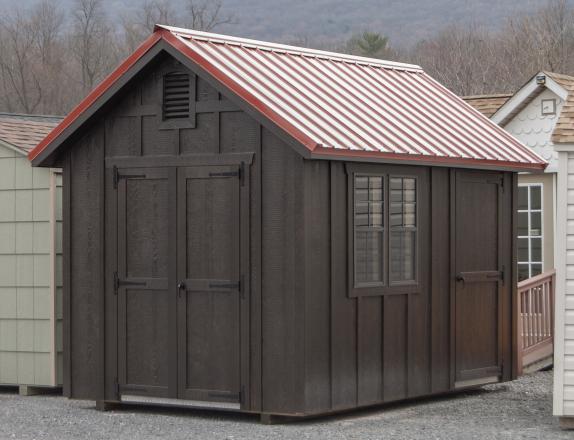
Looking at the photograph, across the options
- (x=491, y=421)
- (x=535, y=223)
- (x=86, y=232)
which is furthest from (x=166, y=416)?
(x=535, y=223)

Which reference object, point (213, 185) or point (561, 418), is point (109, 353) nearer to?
point (213, 185)

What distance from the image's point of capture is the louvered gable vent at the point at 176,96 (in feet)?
40.6

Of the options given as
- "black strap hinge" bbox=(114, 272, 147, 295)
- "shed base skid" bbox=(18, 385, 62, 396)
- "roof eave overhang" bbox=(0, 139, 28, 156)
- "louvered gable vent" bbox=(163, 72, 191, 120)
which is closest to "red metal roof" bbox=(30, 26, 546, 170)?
"louvered gable vent" bbox=(163, 72, 191, 120)

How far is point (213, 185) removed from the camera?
478 inches

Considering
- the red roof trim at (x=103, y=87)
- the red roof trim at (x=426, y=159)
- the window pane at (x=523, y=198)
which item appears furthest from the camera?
the window pane at (x=523, y=198)

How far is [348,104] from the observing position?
13.0 meters

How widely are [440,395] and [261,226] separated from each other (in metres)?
3.33

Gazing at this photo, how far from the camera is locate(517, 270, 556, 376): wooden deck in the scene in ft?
50.4

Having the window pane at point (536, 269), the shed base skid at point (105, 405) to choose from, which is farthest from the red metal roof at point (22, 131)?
the window pane at point (536, 269)

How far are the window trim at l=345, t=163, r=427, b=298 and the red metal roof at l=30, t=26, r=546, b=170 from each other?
0.24 meters

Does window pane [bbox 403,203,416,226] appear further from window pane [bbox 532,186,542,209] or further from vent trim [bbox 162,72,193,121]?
window pane [bbox 532,186,542,209]

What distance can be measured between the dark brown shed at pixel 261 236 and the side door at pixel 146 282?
16 mm

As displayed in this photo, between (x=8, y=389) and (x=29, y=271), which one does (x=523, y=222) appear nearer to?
(x=29, y=271)

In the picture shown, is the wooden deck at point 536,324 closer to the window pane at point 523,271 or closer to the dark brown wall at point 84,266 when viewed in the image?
the window pane at point 523,271
